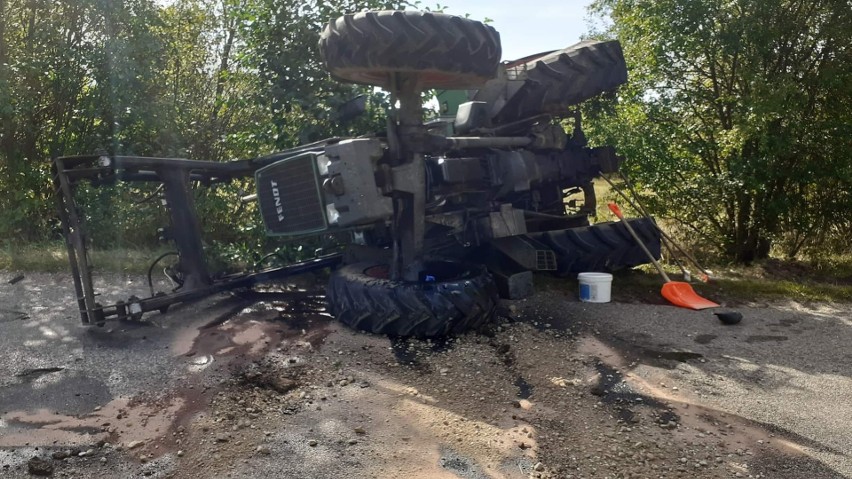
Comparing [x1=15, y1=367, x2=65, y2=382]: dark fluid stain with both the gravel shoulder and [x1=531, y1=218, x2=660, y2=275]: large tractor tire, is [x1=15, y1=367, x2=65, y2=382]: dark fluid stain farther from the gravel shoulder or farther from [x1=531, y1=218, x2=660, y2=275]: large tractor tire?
[x1=531, y1=218, x2=660, y2=275]: large tractor tire

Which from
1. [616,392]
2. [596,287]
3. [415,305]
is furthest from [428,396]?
[596,287]

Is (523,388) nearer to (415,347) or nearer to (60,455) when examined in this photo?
(415,347)

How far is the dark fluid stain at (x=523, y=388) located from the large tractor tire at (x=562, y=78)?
10.3 feet

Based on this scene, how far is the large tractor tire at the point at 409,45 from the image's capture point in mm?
4457

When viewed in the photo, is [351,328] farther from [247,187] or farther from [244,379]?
[247,187]

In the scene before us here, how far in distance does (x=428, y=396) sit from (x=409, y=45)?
2173 millimetres

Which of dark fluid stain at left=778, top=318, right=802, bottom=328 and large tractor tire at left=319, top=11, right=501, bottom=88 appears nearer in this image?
large tractor tire at left=319, top=11, right=501, bottom=88

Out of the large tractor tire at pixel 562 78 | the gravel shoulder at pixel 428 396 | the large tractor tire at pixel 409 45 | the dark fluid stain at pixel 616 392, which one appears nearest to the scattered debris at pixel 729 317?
the gravel shoulder at pixel 428 396

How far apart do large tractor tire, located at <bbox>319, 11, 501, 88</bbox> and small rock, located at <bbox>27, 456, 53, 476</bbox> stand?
2.87 meters

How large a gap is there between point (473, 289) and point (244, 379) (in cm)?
166

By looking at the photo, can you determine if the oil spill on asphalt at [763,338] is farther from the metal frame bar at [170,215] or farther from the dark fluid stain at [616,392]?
the metal frame bar at [170,215]

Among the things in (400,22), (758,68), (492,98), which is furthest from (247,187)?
(758,68)

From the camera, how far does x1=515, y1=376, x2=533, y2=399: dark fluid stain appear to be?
3.93 meters

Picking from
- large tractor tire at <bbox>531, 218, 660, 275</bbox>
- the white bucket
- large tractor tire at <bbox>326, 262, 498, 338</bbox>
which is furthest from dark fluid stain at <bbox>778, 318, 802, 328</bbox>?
large tractor tire at <bbox>326, 262, 498, 338</bbox>
